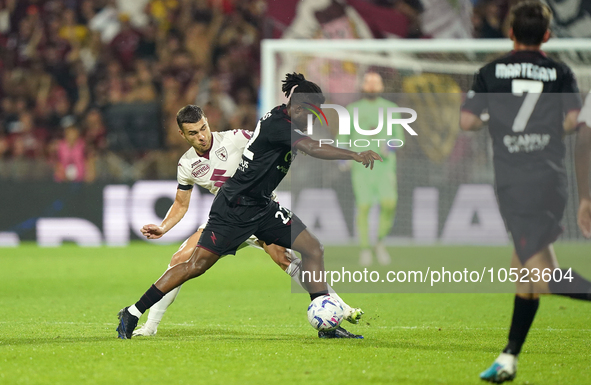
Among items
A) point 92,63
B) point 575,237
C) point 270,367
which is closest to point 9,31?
point 92,63

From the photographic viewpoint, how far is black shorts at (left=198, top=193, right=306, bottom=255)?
18.7ft

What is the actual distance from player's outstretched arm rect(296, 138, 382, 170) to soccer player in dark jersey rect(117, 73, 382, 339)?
0.14 meters

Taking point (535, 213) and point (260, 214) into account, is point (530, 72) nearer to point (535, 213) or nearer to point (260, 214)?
point (535, 213)

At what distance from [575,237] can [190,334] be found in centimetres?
805

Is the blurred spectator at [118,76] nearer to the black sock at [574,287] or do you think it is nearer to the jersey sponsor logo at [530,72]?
the black sock at [574,287]

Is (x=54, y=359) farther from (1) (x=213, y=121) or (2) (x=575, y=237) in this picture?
(1) (x=213, y=121)

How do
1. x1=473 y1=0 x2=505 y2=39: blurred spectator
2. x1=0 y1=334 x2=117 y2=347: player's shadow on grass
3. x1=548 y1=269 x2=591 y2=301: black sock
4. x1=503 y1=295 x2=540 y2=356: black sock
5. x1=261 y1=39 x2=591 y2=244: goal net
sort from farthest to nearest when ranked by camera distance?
x1=473 y1=0 x2=505 y2=39: blurred spectator → x1=261 y1=39 x2=591 y2=244: goal net → x1=0 y1=334 x2=117 y2=347: player's shadow on grass → x1=548 y1=269 x2=591 y2=301: black sock → x1=503 y1=295 x2=540 y2=356: black sock

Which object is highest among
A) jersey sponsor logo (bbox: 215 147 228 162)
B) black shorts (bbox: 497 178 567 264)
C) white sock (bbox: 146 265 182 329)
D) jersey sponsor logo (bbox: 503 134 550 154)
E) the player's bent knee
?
jersey sponsor logo (bbox: 503 134 550 154)

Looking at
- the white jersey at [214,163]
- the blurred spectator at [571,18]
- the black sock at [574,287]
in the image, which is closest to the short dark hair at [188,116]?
the white jersey at [214,163]

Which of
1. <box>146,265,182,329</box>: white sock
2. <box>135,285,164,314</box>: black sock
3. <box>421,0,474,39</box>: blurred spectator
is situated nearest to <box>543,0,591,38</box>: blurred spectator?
<box>421,0,474,39</box>: blurred spectator

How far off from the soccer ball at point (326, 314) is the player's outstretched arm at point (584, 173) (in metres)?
2.00

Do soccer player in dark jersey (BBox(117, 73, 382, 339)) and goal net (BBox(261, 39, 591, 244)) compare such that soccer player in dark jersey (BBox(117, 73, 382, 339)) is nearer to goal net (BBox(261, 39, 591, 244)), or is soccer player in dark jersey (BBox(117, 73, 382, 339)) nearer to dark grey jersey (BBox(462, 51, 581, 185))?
dark grey jersey (BBox(462, 51, 581, 185))

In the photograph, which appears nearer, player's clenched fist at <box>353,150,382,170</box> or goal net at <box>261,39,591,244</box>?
player's clenched fist at <box>353,150,382,170</box>

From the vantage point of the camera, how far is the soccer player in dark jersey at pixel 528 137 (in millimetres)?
4184
